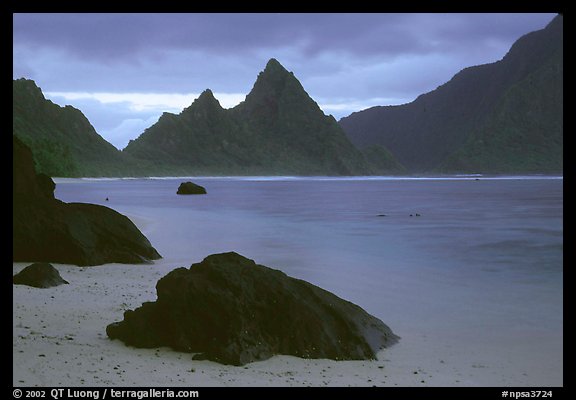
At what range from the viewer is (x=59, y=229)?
18.3 meters

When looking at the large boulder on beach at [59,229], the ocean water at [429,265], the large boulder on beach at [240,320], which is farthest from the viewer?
the large boulder on beach at [59,229]

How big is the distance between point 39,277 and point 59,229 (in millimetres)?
4491

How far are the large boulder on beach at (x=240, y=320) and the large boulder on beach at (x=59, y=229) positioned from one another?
335 inches

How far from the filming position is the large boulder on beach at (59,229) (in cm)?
1814

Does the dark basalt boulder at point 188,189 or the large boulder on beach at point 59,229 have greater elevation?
the dark basalt boulder at point 188,189

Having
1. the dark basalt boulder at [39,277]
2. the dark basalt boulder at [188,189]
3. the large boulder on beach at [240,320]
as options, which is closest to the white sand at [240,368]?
the large boulder on beach at [240,320]

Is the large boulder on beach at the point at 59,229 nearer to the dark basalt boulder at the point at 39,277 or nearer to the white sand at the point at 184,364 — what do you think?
the dark basalt boulder at the point at 39,277

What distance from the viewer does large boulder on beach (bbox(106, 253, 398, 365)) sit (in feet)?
31.7

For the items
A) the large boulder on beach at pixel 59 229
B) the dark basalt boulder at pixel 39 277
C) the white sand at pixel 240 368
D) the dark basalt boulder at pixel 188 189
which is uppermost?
the dark basalt boulder at pixel 188 189

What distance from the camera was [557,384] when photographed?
9.52 m

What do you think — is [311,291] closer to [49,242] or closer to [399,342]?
[399,342]

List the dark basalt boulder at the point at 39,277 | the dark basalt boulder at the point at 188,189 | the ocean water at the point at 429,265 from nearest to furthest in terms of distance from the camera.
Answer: the ocean water at the point at 429,265 → the dark basalt boulder at the point at 39,277 → the dark basalt boulder at the point at 188,189

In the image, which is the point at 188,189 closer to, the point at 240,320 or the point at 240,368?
the point at 240,320
